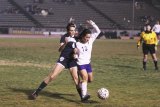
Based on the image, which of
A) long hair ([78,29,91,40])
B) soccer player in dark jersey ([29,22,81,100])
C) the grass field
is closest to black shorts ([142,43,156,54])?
the grass field

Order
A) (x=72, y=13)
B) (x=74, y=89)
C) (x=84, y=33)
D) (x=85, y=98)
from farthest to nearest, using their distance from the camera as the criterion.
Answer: (x=72, y=13), (x=74, y=89), (x=85, y=98), (x=84, y=33)

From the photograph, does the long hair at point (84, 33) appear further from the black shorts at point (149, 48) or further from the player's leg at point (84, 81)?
the black shorts at point (149, 48)

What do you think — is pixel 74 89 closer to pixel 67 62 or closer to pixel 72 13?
pixel 67 62

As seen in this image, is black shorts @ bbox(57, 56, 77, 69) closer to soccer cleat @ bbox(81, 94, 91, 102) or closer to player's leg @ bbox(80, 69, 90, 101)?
player's leg @ bbox(80, 69, 90, 101)

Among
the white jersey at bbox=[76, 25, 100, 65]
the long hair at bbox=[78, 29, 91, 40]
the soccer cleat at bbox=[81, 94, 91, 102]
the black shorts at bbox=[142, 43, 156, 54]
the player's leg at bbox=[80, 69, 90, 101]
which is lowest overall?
the black shorts at bbox=[142, 43, 156, 54]

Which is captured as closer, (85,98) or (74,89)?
(85,98)

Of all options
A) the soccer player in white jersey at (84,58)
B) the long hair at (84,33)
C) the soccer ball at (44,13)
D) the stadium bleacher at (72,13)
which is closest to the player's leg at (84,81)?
the soccer player in white jersey at (84,58)

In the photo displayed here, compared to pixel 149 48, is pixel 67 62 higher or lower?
higher

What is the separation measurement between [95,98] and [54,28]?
201 ft

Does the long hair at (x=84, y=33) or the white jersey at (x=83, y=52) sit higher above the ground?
the long hair at (x=84, y=33)

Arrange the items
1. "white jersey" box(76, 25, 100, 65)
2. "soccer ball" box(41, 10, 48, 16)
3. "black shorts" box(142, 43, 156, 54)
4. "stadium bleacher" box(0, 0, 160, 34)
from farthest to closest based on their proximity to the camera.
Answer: "soccer ball" box(41, 10, 48, 16)
"stadium bleacher" box(0, 0, 160, 34)
"black shorts" box(142, 43, 156, 54)
"white jersey" box(76, 25, 100, 65)

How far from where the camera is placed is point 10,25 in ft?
241

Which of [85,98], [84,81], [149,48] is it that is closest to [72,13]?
[149,48]

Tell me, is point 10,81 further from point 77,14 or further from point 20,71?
point 77,14
